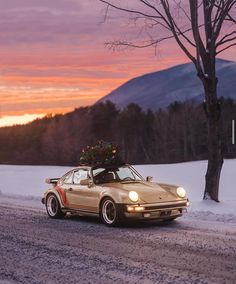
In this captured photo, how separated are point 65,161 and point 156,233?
359 ft

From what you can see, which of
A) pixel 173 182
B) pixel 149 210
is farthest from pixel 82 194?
pixel 173 182

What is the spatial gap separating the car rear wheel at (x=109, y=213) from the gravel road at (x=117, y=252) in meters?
0.21

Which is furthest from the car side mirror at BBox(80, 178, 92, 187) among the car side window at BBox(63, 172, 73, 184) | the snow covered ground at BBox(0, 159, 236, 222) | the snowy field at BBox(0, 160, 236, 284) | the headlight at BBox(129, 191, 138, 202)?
the snow covered ground at BBox(0, 159, 236, 222)

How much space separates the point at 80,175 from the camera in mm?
13812

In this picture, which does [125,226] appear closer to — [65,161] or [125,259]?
[125,259]

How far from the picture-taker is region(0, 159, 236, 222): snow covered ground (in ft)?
49.6

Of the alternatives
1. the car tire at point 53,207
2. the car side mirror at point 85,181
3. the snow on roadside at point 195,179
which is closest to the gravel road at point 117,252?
the car tire at point 53,207

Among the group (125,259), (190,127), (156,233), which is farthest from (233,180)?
(190,127)

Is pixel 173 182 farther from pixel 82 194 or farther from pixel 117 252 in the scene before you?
pixel 117 252

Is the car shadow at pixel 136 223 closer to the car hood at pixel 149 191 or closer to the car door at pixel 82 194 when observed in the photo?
the car door at pixel 82 194

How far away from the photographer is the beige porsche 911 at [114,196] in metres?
12.1

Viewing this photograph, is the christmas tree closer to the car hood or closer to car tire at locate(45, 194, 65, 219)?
car tire at locate(45, 194, 65, 219)

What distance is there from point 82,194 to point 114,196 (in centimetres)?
130

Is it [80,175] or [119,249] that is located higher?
[80,175]
